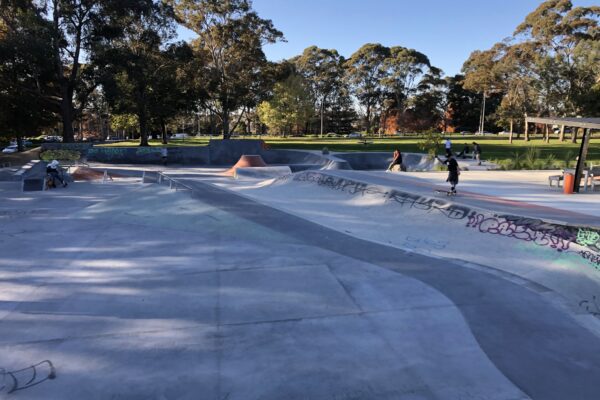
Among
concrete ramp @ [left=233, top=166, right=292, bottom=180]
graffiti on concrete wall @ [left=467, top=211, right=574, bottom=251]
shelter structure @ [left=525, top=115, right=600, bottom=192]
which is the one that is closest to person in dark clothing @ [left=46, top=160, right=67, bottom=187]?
concrete ramp @ [left=233, top=166, right=292, bottom=180]

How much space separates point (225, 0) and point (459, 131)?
2805 inches

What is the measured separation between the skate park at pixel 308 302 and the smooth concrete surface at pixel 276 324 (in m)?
0.02

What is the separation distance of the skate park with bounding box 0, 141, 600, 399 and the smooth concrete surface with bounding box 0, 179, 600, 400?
0.02 metres

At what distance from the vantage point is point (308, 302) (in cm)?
564

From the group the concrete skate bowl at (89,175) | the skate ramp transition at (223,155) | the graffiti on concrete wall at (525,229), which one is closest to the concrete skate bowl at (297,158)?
the skate ramp transition at (223,155)

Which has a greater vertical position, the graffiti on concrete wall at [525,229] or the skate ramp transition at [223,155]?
the skate ramp transition at [223,155]

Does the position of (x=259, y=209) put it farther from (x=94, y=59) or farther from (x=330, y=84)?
(x=330, y=84)

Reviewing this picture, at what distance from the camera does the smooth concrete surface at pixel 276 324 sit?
3.79m

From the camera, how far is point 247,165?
89.2ft

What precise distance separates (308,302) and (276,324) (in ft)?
2.52

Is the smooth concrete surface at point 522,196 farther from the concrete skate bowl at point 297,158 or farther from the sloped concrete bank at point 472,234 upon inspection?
the concrete skate bowl at point 297,158

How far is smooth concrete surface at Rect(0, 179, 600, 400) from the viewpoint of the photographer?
3.79 metres

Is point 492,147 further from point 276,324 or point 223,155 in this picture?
point 276,324

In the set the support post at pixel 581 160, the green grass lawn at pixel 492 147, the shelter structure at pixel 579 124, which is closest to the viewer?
the shelter structure at pixel 579 124
